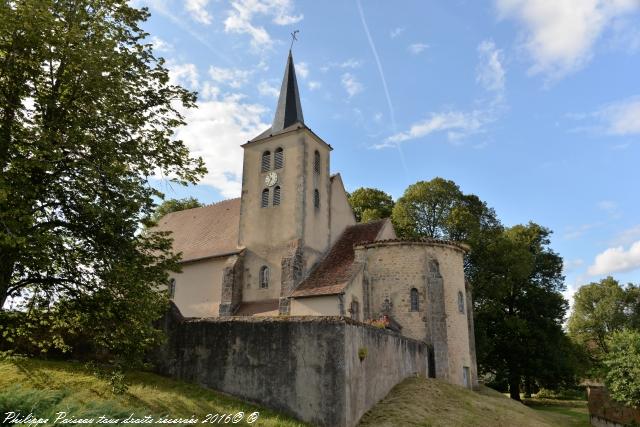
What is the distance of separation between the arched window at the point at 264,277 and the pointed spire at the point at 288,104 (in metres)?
8.33

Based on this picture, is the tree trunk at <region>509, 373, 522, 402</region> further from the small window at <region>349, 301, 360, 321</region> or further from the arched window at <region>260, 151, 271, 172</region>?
the arched window at <region>260, 151, 271, 172</region>

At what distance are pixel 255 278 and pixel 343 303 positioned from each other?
244 inches

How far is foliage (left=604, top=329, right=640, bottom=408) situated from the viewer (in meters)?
19.1

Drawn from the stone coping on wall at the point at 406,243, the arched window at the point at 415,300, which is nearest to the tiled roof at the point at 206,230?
the stone coping on wall at the point at 406,243

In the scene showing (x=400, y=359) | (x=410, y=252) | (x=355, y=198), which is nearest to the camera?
(x=400, y=359)

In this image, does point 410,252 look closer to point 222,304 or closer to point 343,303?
point 343,303

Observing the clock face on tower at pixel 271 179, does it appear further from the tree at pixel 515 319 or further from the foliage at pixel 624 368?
the foliage at pixel 624 368

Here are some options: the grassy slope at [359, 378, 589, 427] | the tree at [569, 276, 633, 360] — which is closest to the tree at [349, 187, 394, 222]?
the grassy slope at [359, 378, 589, 427]

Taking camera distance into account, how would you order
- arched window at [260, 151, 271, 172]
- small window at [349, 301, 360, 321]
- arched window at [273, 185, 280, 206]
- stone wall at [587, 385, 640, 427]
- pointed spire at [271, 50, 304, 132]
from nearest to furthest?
stone wall at [587, 385, 640, 427], small window at [349, 301, 360, 321], arched window at [273, 185, 280, 206], arched window at [260, 151, 271, 172], pointed spire at [271, 50, 304, 132]

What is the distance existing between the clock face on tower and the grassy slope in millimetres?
13799

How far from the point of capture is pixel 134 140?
36.8 ft

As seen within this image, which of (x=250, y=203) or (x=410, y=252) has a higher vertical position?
(x=250, y=203)

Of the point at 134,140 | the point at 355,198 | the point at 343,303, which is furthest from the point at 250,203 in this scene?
the point at 134,140

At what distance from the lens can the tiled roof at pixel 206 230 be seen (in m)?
27.8
